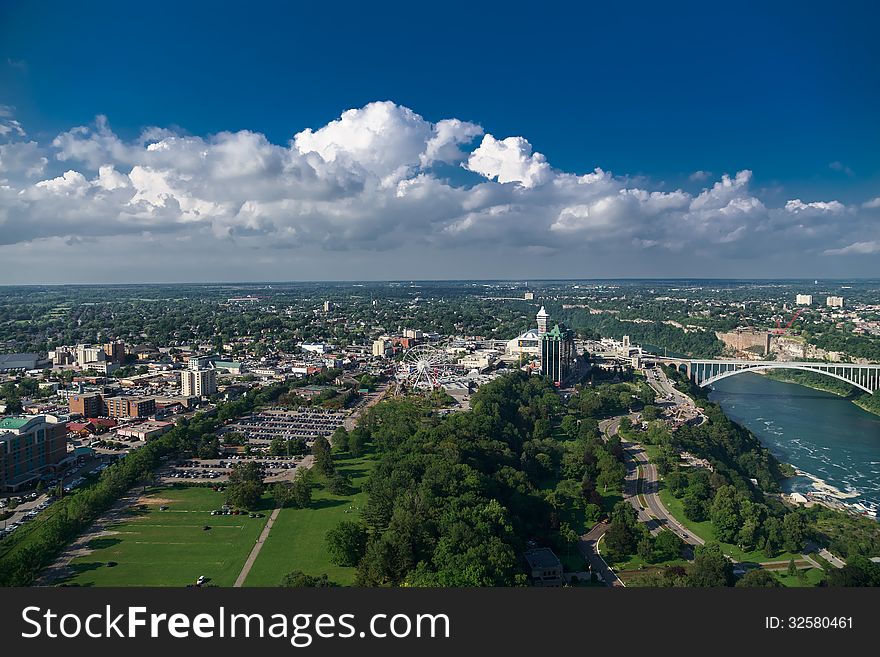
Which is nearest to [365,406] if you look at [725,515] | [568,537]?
[568,537]

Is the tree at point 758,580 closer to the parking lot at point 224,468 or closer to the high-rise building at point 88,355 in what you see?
the parking lot at point 224,468

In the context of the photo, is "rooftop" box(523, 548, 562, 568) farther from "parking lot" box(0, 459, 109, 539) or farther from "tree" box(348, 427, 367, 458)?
"parking lot" box(0, 459, 109, 539)

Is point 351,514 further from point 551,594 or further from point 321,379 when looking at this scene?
point 321,379

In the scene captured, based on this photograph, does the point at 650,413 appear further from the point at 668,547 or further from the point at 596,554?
the point at 596,554

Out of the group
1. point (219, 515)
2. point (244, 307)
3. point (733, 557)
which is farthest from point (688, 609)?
point (244, 307)

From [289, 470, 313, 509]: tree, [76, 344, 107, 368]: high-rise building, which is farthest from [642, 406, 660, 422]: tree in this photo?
[76, 344, 107, 368]: high-rise building

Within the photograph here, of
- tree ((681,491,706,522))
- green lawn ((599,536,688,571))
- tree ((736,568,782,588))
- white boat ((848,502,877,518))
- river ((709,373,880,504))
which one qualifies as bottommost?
river ((709,373,880,504))
